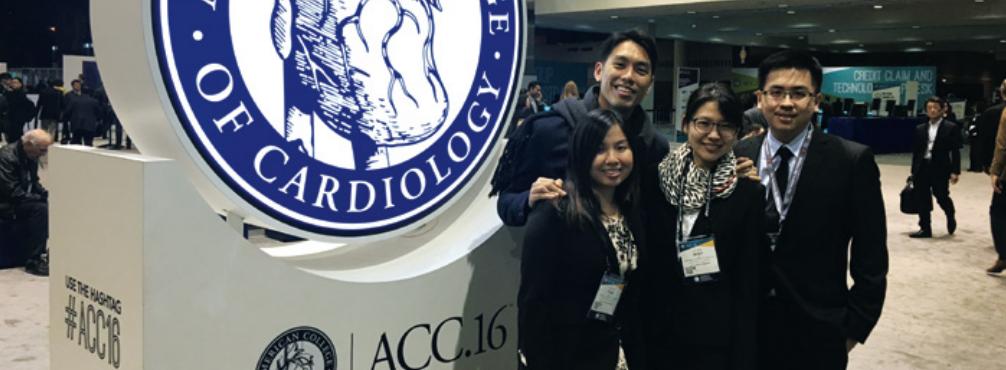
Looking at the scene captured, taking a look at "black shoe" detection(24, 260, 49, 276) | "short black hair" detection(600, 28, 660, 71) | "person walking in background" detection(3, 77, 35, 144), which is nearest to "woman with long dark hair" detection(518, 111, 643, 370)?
"short black hair" detection(600, 28, 660, 71)

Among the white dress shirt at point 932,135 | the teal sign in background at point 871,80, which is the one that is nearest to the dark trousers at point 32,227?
the white dress shirt at point 932,135

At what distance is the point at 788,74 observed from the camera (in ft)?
7.38

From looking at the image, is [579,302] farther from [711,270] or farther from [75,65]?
[75,65]

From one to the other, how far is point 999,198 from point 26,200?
23.7ft

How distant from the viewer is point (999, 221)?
20.6ft

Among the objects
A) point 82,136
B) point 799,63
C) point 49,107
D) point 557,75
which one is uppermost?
point 557,75

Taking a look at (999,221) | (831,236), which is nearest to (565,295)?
(831,236)

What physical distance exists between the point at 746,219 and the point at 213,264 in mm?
1388

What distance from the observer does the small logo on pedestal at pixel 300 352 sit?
233 centimetres

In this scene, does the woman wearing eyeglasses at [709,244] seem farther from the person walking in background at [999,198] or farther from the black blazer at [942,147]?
the black blazer at [942,147]

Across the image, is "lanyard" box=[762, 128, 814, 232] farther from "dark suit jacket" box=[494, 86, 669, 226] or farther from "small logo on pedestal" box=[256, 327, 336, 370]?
"small logo on pedestal" box=[256, 327, 336, 370]

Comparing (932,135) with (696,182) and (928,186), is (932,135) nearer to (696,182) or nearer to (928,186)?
(928,186)

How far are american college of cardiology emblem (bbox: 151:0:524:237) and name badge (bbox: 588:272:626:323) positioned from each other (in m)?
0.75

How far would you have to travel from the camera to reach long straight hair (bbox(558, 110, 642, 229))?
2.17 metres
